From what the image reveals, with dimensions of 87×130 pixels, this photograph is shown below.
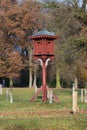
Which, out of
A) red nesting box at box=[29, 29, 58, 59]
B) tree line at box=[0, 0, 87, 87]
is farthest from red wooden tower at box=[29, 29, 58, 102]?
tree line at box=[0, 0, 87, 87]

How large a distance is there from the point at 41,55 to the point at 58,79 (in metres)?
41.5

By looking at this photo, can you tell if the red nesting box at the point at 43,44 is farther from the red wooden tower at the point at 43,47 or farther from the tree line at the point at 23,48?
the tree line at the point at 23,48

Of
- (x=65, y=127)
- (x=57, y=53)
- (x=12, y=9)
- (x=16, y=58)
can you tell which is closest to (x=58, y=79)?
(x=16, y=58)

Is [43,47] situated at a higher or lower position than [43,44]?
lower

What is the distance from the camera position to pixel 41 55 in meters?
32.8

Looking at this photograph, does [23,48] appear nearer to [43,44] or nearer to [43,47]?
[43,44]

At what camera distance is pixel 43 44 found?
108 ft

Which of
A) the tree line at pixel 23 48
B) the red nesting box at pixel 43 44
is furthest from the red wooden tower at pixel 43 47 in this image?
the tree line at pixel 23 48

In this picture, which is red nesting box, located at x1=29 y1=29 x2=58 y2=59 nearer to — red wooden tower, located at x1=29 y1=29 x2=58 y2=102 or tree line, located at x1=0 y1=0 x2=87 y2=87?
red wooden tower, located at x1=29 y1=29 x2=58 y2=102

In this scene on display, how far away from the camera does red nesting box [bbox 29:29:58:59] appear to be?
108ft

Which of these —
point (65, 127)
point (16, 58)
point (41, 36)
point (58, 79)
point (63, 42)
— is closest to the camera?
point (65, 127)

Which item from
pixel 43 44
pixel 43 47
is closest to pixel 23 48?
pixel 43 44

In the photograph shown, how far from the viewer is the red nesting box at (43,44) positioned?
32.8 m

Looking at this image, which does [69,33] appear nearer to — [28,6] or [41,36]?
[41,36]
